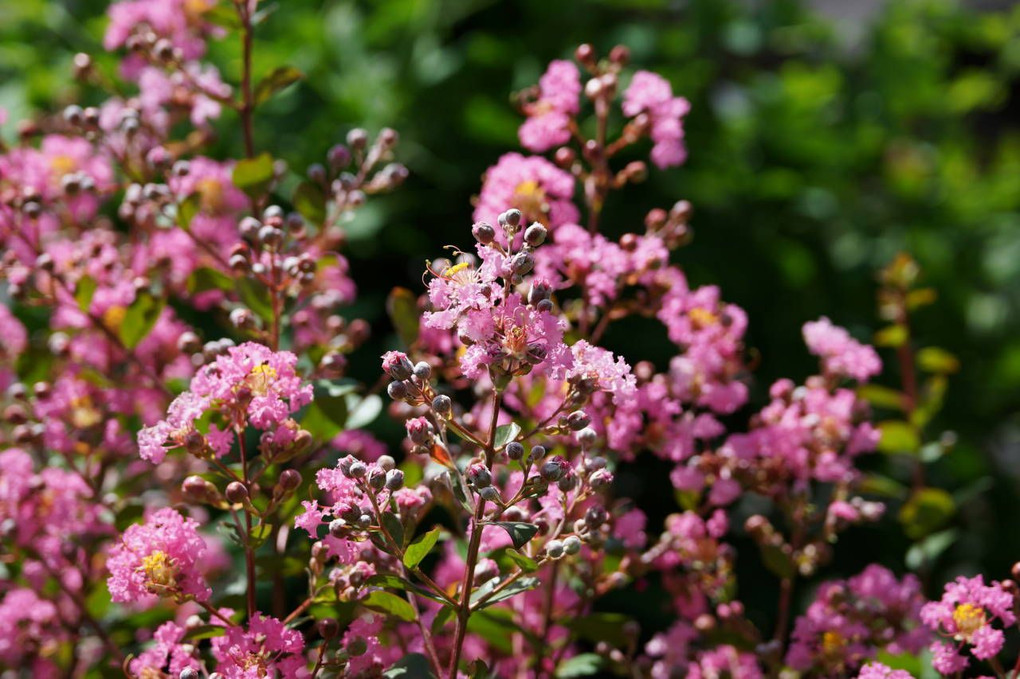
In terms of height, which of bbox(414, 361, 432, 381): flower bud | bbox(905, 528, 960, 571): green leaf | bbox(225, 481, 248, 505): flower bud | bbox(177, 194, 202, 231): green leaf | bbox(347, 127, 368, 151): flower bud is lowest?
bbox(225, 481, 248, 505): flower bud

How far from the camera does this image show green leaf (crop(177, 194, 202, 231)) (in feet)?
3.50

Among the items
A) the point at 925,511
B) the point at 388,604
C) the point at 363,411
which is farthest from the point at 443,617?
the point at 925,511

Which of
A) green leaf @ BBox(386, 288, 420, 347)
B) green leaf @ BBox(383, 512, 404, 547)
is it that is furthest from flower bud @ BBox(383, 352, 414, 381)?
green leaf @ BBox(386, 288, 420, 347)

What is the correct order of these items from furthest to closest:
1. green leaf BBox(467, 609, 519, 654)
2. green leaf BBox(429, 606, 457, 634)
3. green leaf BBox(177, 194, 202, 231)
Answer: green leaf BBox(177, 194, 202, 231) < green leaf BBox(467, 609, 519, 654) < green leaf BBox(429, 606, 457, 634)

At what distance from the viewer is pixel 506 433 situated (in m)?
0.77

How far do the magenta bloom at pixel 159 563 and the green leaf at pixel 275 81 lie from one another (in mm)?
A: 497

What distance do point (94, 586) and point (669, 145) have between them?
783 millimetres

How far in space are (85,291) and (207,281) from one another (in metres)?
0.14

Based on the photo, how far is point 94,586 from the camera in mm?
1154

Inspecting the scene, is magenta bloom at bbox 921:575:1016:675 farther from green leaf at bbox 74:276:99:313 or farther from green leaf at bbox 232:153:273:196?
green leaf at bbox 74:276:99:313

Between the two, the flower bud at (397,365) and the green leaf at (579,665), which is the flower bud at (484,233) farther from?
the green leaf at (579,665)

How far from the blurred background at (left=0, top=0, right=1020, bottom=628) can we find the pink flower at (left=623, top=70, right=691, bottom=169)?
0.75 meters

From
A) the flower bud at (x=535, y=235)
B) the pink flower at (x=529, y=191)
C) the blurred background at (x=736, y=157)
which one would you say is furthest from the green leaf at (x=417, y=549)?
the blurred background at (x=736, y=157)

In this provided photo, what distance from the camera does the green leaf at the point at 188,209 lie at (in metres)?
1.07
